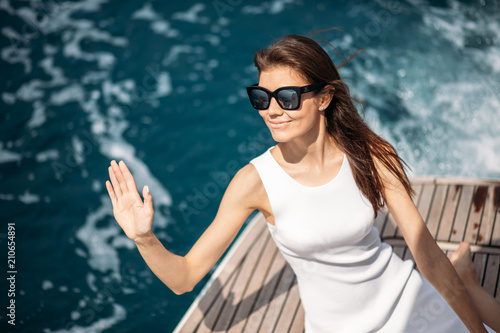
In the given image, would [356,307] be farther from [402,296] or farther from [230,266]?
[230,266]

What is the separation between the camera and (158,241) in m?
1.90

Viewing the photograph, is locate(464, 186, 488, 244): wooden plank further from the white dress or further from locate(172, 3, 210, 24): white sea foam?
locate(172, 3, 210, 24): white sea foam

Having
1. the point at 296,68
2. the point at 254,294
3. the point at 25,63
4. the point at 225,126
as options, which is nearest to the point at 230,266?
the point at 254,294

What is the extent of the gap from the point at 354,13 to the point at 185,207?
403 centimetres

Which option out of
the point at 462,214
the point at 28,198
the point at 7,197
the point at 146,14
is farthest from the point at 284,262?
the point at 146,14

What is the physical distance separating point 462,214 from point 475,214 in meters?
0.09

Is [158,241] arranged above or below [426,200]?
above

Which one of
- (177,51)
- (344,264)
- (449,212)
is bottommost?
(177,51)

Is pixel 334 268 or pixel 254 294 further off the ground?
pixel 334 268

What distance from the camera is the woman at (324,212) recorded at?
1927mm

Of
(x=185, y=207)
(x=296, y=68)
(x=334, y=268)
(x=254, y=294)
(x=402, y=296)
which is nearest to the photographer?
(x=296, y=68)

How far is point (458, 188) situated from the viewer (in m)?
3.69

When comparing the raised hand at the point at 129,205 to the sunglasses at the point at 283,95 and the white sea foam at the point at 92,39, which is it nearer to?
the sunglasses at the point at 283,95

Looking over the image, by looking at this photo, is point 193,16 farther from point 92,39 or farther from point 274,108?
point 274,108
